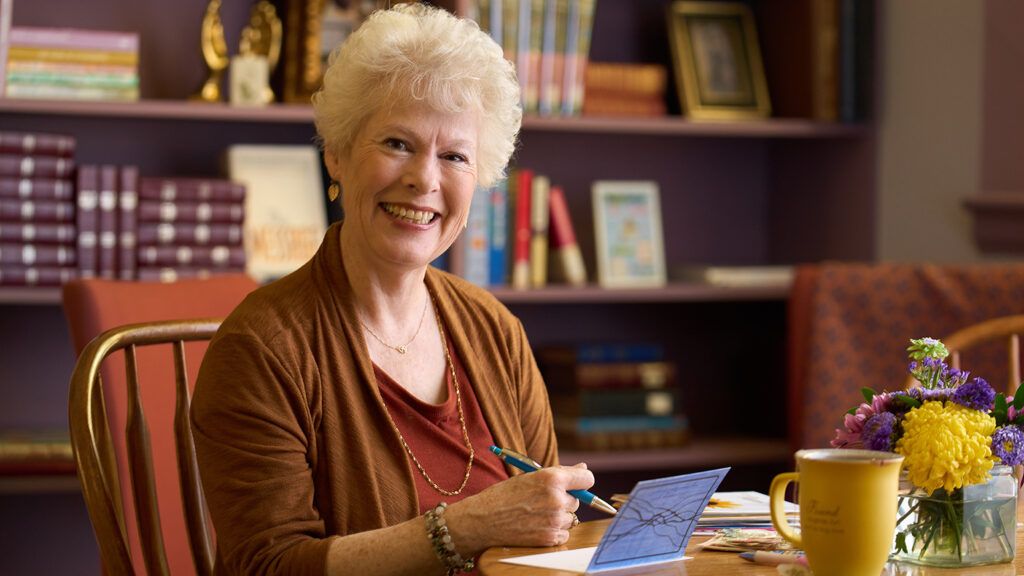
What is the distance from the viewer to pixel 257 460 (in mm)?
1465

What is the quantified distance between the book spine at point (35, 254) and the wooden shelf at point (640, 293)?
0.93 m

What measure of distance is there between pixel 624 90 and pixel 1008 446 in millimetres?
2140

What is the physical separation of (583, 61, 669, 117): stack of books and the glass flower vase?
2.08m

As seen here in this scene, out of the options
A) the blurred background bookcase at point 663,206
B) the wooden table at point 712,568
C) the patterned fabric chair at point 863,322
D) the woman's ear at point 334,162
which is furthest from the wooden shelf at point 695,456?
the wooden table at point 712,568

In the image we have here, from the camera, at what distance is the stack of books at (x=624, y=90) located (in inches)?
128

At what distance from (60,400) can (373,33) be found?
70.0 inches

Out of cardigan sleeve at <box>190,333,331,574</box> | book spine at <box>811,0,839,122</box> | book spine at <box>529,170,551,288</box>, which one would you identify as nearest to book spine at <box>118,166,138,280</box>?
book spine at <box>529,170,551,288</box>

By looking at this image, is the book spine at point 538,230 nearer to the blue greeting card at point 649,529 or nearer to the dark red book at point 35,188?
the dark red book at point 35,188

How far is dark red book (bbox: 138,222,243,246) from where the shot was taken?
2.91 meters

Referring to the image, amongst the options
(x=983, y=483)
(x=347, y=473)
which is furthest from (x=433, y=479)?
(x=983, y=483)

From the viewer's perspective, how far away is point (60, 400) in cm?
314

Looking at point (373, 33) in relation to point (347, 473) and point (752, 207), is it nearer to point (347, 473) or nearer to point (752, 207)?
point (347, 473)

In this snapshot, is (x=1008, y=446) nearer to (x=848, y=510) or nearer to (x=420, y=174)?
(x=848, y=510)

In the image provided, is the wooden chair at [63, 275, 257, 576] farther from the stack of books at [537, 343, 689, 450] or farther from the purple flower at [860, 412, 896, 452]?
the stack of books at [537, 343, 689, 450]
